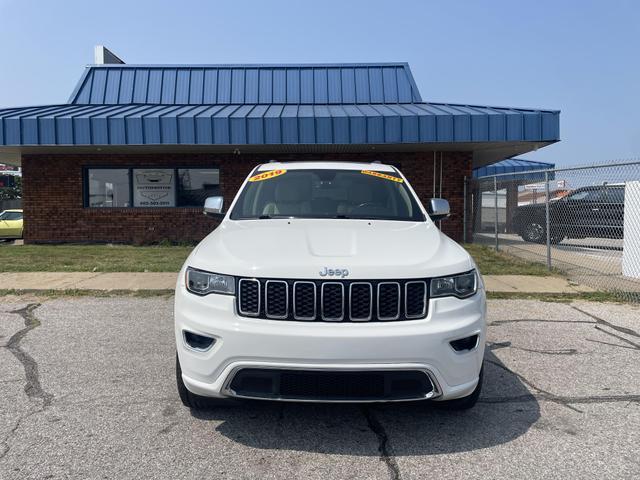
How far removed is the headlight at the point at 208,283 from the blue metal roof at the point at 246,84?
1415 cm

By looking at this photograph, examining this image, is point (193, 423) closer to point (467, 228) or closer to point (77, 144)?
point (77, 144)

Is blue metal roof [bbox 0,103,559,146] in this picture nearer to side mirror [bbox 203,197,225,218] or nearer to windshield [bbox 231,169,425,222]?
windshield [bbox 231,169,425,222]

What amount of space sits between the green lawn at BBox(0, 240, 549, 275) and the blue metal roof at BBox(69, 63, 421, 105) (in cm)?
515

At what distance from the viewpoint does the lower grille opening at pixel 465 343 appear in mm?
3119

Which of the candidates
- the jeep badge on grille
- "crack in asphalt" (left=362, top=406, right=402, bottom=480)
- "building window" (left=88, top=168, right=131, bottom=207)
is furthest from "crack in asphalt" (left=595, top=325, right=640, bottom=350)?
"building window" (left=88, top=168, right=131, bottom=207)

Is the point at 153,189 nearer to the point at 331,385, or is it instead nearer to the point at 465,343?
the point at 331,385

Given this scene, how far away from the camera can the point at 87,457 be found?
3.05 metres

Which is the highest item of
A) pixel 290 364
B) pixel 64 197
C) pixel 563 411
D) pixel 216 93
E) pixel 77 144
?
pixel 216 93

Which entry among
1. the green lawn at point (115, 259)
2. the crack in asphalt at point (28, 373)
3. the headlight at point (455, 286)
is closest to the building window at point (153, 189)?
the green lawn at point (115, 259)

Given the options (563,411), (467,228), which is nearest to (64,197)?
(467,228)

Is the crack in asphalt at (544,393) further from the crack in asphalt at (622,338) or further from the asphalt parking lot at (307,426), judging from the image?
the crack in asphalt at (622,338)

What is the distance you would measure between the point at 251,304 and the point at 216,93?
15.2m

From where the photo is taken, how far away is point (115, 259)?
11898mm

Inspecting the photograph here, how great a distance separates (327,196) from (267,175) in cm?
65
